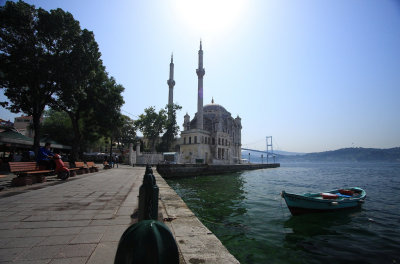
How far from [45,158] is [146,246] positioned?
10.3 meters

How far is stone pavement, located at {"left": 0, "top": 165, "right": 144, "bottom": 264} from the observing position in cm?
246

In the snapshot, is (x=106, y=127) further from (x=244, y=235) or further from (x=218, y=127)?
(x=218, y=127)

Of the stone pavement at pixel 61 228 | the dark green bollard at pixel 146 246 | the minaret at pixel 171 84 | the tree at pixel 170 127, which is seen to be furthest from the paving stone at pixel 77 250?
the minaret at pixel 171 84

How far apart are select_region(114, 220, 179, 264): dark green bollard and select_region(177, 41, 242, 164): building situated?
38.1m

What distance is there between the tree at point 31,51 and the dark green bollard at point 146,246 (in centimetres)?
1703

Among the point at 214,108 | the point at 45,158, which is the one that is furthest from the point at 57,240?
the point at 214,108

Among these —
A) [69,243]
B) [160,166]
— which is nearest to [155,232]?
[69,243]

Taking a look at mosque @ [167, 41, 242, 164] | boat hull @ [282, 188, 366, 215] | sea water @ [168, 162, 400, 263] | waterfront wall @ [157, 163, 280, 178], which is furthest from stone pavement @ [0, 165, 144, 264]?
mosque @ [167, 41, 242, 164]

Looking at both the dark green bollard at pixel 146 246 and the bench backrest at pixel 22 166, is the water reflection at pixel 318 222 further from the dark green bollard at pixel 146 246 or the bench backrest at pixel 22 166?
the bench backrest at pixel 22 166

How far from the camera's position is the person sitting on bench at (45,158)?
8838 millimetres

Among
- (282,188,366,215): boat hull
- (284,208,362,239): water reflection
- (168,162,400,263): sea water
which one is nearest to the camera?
(168,162,400,263): sea water

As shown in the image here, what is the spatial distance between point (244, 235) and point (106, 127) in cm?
2005

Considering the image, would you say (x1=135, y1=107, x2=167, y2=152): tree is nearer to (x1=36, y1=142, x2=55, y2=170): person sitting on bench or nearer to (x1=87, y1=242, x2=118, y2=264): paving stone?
(x1=36, y1=142, x2=55, y2=170): person sitting on bench

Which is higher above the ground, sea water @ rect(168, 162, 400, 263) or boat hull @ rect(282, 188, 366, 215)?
boat hull @ rect(282, 188, 366, 215)
